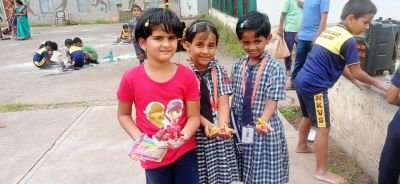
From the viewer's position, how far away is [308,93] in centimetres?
271

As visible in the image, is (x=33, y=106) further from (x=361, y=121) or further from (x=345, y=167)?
(x=361, y=121)

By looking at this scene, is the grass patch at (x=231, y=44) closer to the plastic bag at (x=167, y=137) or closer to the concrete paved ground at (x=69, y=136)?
the concrete paved ground at (x=69, y=136)

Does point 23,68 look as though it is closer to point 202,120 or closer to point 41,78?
point 41,78

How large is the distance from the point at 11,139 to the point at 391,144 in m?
3.69

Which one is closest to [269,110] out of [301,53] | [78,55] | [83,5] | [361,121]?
[361,121]

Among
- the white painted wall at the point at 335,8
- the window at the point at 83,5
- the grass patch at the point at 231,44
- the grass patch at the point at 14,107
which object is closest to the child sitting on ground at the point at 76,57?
the grass patch at the point at 14,107

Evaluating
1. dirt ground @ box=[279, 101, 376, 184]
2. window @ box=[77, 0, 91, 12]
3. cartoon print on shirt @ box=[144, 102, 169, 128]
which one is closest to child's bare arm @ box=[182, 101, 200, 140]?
cartoon print on shirt @ box=[144, 102, 169, 128]

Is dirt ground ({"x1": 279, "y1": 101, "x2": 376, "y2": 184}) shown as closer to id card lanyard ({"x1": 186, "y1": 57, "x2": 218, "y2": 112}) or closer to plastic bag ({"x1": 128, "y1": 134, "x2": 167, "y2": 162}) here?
id card lanyard ({"x1": 186, "y1": 57, "x2": 218, "y2": 112})

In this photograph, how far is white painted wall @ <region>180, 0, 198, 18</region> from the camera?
1822 cm

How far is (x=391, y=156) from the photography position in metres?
2.12

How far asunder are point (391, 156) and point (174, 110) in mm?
1247

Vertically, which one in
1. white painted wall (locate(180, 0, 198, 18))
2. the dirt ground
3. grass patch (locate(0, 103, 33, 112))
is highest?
white painted wall (locate(180, 0, 198, 18))

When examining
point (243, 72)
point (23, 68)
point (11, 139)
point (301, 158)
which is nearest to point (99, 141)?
point (11, 139)

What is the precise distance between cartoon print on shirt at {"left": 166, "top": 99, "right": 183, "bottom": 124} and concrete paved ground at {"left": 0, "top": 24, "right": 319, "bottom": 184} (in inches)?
51.8
